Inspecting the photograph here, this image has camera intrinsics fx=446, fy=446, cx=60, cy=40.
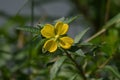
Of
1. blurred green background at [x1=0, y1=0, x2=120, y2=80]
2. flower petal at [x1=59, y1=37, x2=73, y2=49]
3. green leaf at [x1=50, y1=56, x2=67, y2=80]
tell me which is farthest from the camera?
blurred green background at [x1=0, y1=0, x2=120, y2=80]

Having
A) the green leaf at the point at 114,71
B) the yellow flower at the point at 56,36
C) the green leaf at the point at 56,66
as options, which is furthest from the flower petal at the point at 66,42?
the green leaf at the point at 114,71

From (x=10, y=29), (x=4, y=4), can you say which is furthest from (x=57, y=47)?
(x=4, y=4)

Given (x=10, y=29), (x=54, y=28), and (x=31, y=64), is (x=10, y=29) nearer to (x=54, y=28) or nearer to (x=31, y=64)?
(x=31, y=64)

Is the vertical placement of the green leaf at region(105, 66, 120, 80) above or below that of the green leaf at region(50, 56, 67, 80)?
below

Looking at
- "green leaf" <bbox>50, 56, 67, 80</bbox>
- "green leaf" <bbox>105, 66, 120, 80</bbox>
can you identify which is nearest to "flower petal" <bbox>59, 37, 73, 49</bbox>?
"green leaf" <bbox>50, 56, 67, 80</bbox>

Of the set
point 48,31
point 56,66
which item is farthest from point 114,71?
point 48,31

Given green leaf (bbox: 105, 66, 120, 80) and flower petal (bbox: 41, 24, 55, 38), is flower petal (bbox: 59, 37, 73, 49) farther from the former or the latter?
green leaf (bbox: 105, 66, 120, 80)

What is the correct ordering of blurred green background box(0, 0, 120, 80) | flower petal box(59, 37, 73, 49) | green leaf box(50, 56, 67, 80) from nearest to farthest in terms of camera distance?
1. flower petal box(59, 37, 73, 49)
2. green leaf box(50, 56, 67, 80)
3. blurred green background box(0, 0, 120, 80)

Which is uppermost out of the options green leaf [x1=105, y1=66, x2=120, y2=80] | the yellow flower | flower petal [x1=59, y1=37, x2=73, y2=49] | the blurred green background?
the blurred green background

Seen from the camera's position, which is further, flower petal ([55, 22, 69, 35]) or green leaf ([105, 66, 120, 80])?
green leaf ([105, 66, 120, 80])
